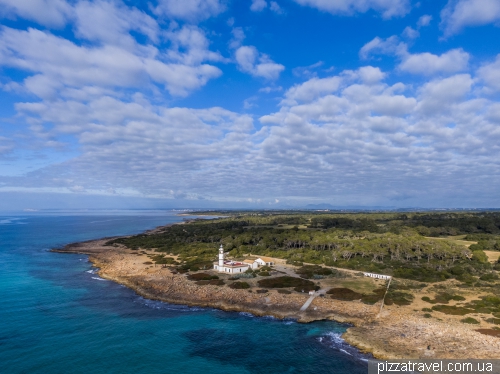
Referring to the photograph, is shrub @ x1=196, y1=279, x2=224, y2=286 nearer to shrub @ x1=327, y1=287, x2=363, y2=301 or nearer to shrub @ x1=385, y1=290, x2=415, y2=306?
shrub @ x1=327, y1=287, x2=363, y2=301

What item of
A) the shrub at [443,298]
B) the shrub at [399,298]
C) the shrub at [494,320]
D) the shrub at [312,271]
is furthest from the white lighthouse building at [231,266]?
the shrub at [494,320]

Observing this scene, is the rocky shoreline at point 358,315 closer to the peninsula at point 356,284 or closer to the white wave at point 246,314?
the peninsula at point 356,284

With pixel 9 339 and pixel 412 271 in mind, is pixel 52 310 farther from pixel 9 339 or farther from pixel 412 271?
pixel 412 271

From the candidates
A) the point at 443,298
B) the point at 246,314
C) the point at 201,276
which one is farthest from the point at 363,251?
the point at 246,314

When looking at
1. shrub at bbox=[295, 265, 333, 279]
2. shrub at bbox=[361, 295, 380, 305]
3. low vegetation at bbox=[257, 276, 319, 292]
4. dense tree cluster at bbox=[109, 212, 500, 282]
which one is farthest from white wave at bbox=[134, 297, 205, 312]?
shrub at bbox=[295, 265, 333, 279]

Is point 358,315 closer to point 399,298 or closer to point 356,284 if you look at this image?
point 399,298
